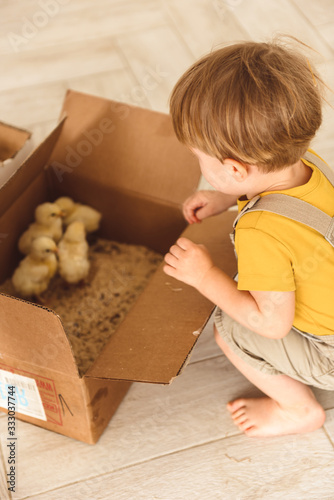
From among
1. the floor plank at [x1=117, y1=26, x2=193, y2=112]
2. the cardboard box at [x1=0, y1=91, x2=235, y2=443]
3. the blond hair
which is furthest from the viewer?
the floor plank at [x1=117, y1=26, x2=193, y2=112]

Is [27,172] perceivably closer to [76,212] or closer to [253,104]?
[76,212]

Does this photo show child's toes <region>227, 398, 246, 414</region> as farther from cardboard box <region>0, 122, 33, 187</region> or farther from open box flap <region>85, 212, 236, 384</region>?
cardboard box <region>0, 122, 33, 187</region>

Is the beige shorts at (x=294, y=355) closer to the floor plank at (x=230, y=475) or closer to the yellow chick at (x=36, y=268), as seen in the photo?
the floor plank at (x=230, y=475)

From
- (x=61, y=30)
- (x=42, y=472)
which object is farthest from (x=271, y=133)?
(x=61, y=30)

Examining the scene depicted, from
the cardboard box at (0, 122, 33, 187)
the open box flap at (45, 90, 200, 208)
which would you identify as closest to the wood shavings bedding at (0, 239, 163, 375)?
the open box flap at (45, 90, 200, 208)

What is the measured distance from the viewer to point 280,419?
37.2 inches

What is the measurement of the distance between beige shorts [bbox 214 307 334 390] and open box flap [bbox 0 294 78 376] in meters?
0.29

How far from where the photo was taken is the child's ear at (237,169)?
693 millimetres

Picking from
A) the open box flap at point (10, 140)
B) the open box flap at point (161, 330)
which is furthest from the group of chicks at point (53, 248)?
the open box flap at point (161, 330)

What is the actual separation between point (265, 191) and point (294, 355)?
26 cm

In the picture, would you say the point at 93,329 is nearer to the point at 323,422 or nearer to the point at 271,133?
the point at 323,422

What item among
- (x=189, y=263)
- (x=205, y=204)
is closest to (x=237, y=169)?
(x=189, y=263)

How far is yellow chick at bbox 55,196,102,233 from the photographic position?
1.14 m

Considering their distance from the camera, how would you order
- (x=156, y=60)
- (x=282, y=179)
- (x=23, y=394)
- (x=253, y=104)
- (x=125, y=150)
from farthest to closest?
(x=156, y=60) → (x=125, y=150) → (x=23, y=394) → (x=282, y=179) → (x=253, y=104)
